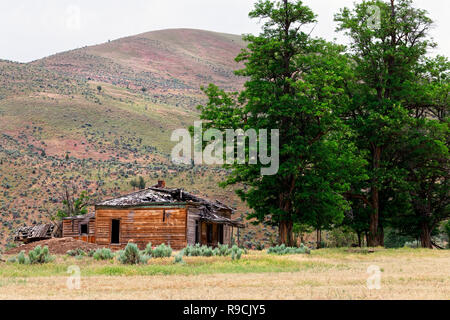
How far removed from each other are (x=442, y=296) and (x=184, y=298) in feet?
16.8

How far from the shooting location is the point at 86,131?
91188 mm

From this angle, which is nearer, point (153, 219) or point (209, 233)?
point (153, 219)

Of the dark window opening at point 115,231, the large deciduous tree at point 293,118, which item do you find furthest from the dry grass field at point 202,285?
the dark window opening at point 115,231

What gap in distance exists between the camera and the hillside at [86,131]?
67.9 m

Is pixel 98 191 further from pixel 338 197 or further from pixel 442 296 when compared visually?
pixel 442 296

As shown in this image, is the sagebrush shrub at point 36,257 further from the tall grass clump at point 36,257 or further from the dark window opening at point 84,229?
the dark window opening at point 84,229

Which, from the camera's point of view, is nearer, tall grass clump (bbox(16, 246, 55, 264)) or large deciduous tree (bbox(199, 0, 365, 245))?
tall grass clump (bbox(16, 246, 55, 264))

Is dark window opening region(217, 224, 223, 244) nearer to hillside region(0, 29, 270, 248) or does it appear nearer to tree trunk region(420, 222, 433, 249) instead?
tree trunk region(420, 222, 433, 249)

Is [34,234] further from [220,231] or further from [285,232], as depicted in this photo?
[285,232]

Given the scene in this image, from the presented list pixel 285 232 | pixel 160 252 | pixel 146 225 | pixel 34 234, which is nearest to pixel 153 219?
pixel 146 225

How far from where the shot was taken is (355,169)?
3366 cm

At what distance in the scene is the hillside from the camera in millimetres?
67938

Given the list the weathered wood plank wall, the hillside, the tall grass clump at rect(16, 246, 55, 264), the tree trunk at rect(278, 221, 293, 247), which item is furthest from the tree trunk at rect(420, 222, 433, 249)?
the hillside
